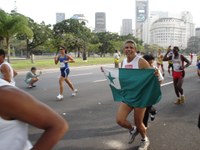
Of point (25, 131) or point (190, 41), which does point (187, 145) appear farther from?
point (190, 41)

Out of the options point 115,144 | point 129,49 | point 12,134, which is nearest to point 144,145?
point 115,144

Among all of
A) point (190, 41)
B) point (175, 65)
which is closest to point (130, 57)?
point (175, 65)

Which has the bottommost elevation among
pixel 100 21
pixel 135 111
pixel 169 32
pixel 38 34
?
pixel 135 111

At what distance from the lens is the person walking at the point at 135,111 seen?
4816mm

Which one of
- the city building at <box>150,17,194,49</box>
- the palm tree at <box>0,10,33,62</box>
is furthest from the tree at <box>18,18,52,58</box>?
the city building at <box>150,17,194,49</box>

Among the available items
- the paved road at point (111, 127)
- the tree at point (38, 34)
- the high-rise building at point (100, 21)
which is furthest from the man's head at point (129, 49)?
the high-rise building at point (100, 21)

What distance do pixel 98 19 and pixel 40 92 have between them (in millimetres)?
171242

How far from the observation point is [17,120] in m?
1.46

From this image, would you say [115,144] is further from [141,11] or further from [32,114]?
[141,11]

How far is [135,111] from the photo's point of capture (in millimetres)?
4840

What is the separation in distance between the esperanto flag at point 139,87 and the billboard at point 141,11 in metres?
193

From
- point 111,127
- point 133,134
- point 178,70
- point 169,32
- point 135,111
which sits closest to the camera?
point 135,111

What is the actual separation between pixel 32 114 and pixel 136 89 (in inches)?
146

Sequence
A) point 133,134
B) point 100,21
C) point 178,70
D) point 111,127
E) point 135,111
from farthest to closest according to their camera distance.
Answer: point 100,21 < point 178,70 < point 111,127 < point 133,134 < point 135,111
